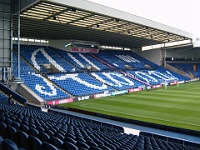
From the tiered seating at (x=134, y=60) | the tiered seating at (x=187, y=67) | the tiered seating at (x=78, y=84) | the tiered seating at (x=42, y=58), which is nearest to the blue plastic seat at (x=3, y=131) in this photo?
the tiered seating at (x=78, y=84)

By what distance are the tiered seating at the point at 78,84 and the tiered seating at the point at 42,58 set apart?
2.17 m

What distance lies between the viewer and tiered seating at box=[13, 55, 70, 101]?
74.7 feet

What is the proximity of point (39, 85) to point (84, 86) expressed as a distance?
19.9 ft

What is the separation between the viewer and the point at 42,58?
31.2 metres

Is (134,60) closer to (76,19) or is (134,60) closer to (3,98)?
(76,19)

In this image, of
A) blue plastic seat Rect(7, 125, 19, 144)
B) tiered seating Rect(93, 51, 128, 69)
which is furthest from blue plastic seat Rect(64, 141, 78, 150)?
tiered seating Rect(93, 51, 128, 69)

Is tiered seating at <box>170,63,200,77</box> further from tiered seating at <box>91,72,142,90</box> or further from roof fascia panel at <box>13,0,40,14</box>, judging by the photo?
roof fascia panel at <box>13,0,40,14</box>

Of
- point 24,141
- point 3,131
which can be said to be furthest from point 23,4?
point 24,141

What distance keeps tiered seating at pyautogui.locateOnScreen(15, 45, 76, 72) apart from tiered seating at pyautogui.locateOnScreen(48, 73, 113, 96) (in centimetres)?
217

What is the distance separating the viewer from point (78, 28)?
27.0 m

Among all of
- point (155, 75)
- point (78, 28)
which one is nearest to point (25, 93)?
point (78, 28)

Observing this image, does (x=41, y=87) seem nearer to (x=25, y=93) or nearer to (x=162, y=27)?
(x=25, y=93)

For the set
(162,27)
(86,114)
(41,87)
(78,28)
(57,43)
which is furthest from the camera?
(57,43)

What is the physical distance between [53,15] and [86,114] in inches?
404
